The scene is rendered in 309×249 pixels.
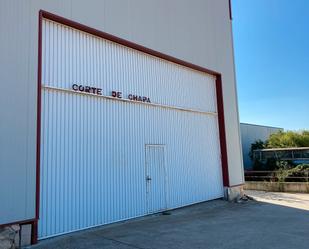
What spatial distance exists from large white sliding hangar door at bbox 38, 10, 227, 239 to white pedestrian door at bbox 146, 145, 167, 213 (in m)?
0.04

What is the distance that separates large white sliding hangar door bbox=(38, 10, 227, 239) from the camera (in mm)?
9539

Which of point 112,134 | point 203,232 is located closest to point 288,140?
point 112,134

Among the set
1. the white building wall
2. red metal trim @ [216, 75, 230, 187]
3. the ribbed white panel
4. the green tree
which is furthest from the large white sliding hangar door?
the green tree

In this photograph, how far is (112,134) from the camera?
11.2 metres

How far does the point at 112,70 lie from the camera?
11.6 metres

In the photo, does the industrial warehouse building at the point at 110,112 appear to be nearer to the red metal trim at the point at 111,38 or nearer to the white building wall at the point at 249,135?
the red metal trim at the point at 111,38

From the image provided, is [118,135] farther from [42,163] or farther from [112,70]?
[42,163]

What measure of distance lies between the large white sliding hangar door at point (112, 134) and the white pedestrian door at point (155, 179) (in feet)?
0.12

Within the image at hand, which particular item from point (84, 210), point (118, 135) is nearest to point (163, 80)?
point (118, 135)

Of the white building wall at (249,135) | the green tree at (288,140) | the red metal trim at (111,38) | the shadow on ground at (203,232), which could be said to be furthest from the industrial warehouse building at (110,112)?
the green tree at (288,140)

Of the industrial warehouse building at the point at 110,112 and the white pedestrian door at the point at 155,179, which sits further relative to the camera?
the white pedestrian door at the point at 155,179

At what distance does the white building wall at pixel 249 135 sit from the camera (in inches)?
1308

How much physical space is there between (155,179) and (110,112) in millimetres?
3160

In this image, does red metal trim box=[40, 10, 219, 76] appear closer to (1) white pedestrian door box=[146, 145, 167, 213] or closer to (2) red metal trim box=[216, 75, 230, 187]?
(2) red metal trim box=[216, 75, 230, 187]
